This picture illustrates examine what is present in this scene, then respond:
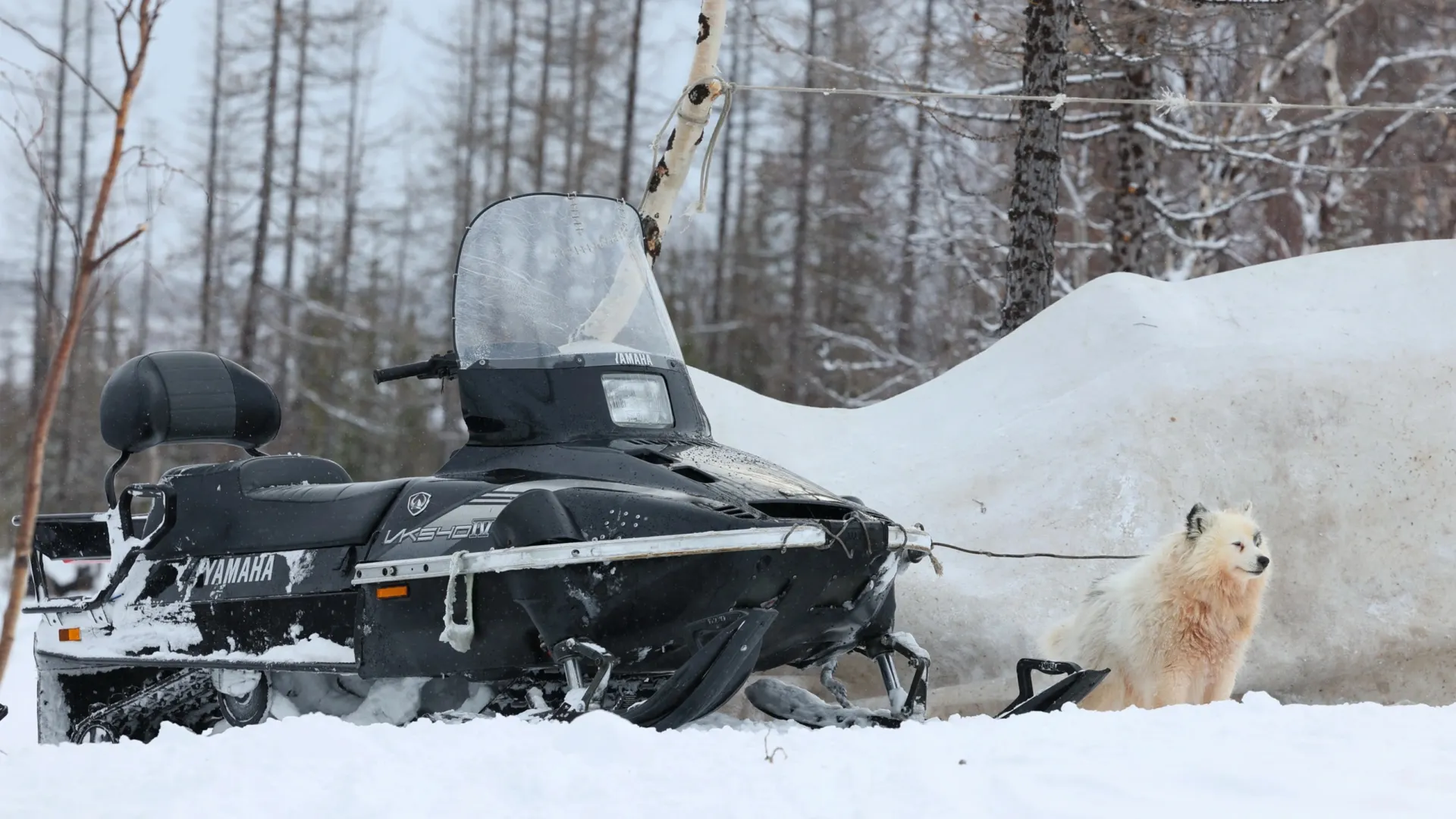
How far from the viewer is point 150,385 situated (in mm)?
5398

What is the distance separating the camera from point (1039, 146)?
9273 millimetres

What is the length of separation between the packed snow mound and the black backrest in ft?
10.4

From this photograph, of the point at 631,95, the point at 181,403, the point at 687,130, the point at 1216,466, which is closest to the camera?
the point at 181,403

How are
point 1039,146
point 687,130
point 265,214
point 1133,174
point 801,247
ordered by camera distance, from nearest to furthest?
point 687,130 → point 1039,146 → point 1133,174 → point 265,214 → point 801,247

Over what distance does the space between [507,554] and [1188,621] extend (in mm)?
3148

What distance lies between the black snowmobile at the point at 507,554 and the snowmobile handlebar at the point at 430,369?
0.04ft

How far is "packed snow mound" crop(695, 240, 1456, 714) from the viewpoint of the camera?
6.86 meters

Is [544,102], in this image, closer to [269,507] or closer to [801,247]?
[801,247]

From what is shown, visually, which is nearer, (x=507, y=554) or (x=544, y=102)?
(x=507, y=554)

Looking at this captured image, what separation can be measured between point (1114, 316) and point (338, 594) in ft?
17.5

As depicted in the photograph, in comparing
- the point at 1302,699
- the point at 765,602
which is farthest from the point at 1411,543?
the point at 765,602

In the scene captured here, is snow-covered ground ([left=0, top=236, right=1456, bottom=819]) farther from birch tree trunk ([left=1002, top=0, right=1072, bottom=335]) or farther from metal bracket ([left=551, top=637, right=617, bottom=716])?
birch tree trunk ([left=1002, top=0, right=1072, bottom=335])

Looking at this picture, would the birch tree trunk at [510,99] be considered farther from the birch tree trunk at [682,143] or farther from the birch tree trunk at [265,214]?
the birch tree trunk at [682,143]

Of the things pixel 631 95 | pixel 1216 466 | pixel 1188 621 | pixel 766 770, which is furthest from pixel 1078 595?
pixel 631 95
